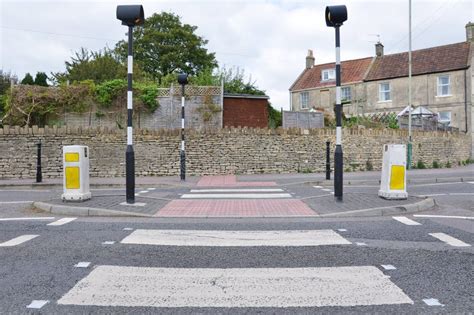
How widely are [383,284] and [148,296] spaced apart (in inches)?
84.9

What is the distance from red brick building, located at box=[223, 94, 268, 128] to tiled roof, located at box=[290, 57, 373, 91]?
17.7 meters

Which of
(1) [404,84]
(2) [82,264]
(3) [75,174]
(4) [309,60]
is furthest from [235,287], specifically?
(4) [309,60]

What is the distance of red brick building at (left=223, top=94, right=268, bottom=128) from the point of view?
21.3 meters

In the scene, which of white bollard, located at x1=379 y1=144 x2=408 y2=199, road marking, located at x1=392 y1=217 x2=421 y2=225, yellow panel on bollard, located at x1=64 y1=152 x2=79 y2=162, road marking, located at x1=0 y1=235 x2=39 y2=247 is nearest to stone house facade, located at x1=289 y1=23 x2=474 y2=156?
white bollard, located at x1=379 y1=144 x2=408 y2=199

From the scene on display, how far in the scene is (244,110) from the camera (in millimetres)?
21812

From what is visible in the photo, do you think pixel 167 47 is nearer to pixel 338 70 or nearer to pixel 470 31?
pixel 470 31

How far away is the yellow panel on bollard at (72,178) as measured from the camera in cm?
869

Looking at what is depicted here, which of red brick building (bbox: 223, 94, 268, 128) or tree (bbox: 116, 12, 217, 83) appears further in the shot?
tree (bbox: 116, 12, 217, 83)

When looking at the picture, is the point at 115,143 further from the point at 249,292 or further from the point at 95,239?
the point at 249,292

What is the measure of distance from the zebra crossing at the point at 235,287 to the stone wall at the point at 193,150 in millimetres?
12884

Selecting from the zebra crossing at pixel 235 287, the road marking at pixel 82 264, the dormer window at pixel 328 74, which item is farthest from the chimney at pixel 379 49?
the road marking at pixel 82 264

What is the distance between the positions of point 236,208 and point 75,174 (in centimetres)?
358

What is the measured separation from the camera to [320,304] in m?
3.40

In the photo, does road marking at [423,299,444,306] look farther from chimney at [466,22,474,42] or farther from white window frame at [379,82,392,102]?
chimney at [466,22,474,42]
